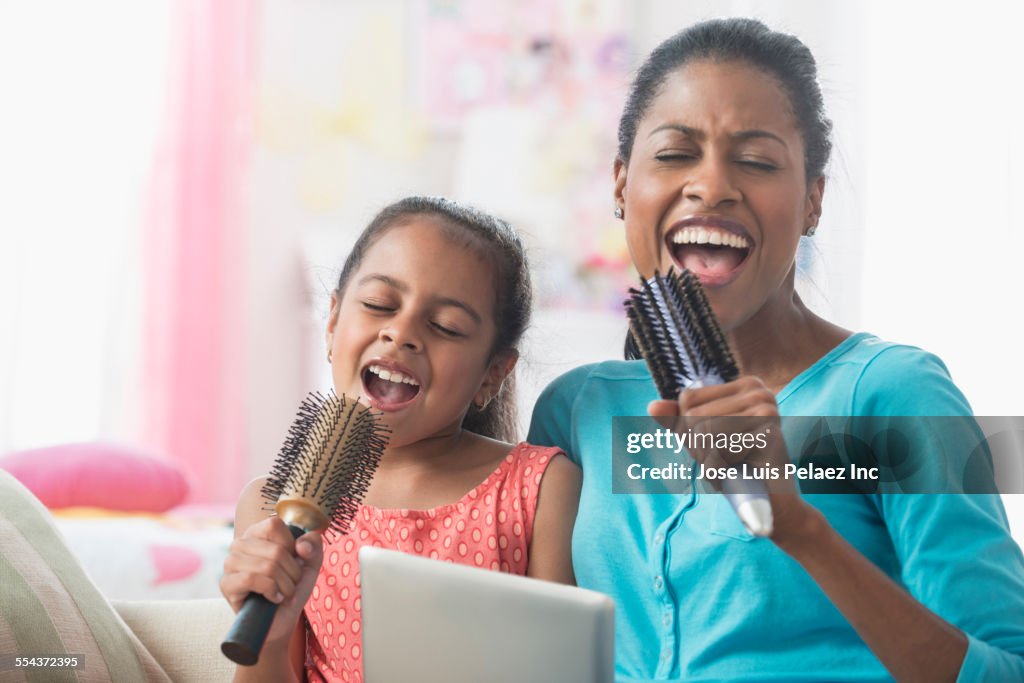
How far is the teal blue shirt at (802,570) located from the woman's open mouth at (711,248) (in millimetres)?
114

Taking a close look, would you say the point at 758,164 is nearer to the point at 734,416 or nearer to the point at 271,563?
the point at 734,416

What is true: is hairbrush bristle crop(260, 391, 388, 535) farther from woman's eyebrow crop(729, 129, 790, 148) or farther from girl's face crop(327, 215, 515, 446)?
woman's eyebrow crop(729, 129, 790, 148)

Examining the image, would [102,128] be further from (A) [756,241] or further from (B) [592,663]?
(B) [592,663]

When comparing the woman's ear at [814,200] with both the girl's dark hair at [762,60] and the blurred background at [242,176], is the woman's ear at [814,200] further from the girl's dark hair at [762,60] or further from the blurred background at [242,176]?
the blurred background at [242,176]

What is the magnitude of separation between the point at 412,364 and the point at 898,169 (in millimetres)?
1024

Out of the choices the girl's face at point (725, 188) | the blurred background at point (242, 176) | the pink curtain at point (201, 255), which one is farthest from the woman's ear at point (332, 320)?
the pink curtain at point (201, 255)

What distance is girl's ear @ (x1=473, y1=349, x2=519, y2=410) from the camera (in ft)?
3.75

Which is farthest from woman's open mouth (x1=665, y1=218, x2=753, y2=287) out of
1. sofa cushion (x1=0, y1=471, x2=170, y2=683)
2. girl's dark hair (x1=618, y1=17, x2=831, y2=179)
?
sofa cushion (x1=0, y1=471, x2=170, y2=683)

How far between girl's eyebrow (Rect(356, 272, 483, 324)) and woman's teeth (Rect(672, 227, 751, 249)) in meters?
0.24

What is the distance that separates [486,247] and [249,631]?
1.81 feet

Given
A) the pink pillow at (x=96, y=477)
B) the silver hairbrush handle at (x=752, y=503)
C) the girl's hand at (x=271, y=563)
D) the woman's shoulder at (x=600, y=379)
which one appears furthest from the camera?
the pink pillow at (x=96, y=477)

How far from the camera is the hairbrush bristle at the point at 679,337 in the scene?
0.70m

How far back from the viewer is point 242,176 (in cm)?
322

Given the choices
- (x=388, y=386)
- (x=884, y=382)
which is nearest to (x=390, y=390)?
(x=388, y=386)
